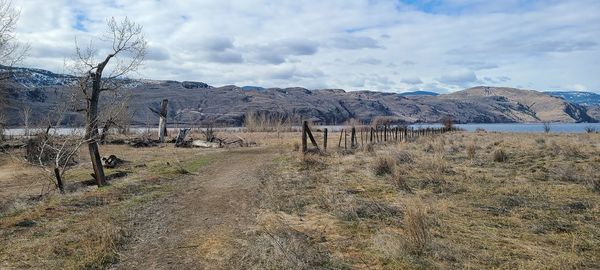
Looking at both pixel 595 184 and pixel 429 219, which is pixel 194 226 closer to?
pixel 429 219

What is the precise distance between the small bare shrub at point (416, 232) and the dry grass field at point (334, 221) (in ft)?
0.06

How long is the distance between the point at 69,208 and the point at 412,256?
737 cm

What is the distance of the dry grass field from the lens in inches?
244

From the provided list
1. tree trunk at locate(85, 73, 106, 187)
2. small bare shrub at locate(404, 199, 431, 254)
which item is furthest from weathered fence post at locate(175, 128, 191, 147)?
small bare shrub at locate(404, 199, 431, 254)

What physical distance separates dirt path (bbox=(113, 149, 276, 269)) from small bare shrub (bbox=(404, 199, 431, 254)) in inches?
102

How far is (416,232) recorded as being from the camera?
6.65 metres

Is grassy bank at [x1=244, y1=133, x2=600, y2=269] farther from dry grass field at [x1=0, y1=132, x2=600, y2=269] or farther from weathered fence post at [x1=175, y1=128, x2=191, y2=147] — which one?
weathered fence post at [x1=175, y1=128, x2=191, y2=147]

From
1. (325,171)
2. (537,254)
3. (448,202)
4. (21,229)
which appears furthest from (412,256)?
(325,171)

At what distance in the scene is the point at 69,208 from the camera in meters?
9.77

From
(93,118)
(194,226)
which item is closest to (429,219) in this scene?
(194,226)

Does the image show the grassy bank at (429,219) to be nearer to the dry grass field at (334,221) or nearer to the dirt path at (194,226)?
the dry grass field at (334,221)

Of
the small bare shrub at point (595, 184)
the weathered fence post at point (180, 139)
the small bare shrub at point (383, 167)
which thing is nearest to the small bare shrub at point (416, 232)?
the small bare shrub at point (595, 184)

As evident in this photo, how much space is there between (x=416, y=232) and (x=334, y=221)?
6.84ft

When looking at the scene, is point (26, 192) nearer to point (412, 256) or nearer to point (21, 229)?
point (21, 229)
